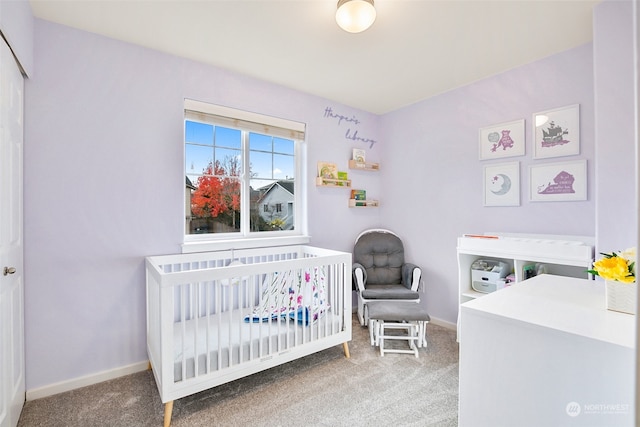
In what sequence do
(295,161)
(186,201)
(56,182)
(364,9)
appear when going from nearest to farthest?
(364,9)
(56,182)
(186,201)
(295,161)

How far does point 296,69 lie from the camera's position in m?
2.50

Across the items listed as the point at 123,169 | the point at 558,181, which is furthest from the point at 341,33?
the point at 558,181

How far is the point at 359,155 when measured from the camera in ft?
11.3

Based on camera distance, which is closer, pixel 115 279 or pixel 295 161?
pixel 115 279

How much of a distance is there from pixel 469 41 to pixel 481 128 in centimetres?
88

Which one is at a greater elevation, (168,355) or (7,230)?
(7,230)

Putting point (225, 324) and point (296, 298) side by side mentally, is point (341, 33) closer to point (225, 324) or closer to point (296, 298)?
point (296, 298)

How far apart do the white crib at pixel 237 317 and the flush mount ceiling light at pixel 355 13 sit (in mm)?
1499

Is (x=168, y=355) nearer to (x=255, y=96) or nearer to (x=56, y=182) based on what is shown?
(x=56, y=182)

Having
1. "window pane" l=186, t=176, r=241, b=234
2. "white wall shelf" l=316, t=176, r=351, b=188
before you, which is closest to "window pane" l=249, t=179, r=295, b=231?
"window pane" l=186, t=176, r=241, b=234

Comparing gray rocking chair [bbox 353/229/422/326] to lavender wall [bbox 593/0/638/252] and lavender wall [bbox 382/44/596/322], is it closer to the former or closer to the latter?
lavender wall [bbox 382/44/596/322]

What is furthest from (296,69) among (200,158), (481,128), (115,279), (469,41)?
(115,279)

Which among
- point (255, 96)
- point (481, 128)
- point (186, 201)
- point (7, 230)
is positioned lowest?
point (7, 230)

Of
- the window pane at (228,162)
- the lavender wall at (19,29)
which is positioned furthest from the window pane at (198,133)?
the lavender wall at (19,29)
